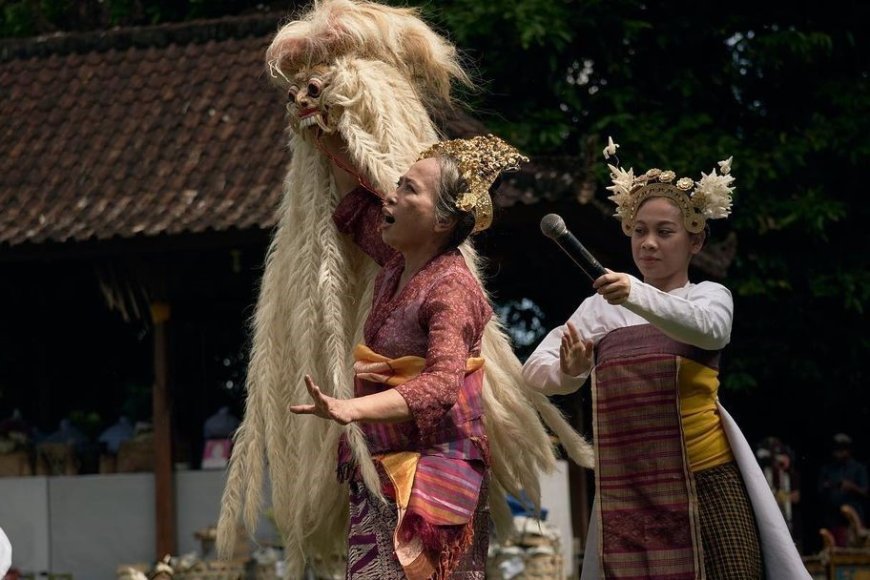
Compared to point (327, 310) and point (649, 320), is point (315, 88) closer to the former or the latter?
point (327, 310)

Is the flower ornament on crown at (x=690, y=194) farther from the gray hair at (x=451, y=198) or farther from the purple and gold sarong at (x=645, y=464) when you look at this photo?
the gray hair at (x=451, y=198)

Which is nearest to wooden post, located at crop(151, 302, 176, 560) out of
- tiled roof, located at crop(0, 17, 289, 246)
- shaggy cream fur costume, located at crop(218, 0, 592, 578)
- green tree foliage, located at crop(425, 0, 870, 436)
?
tiled roof, located at crop(0, 17, 289, 246)

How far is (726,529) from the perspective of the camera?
14.8 ft

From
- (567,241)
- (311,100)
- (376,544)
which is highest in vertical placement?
(311,100)

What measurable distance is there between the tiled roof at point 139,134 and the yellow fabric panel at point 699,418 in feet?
17.0

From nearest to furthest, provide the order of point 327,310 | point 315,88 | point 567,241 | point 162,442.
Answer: point 567,241
point 327,310
point 315,88
point 162,442

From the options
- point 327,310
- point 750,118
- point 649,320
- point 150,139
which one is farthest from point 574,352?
point 750,118

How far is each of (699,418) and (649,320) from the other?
37 centimetres

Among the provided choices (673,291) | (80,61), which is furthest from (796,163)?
(673,291)

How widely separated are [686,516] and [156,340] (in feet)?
21.4

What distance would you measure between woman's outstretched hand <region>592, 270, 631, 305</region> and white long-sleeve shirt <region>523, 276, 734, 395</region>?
0.07ft

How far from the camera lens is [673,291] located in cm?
464

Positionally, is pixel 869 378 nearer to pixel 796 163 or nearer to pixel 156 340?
pixel 796 163

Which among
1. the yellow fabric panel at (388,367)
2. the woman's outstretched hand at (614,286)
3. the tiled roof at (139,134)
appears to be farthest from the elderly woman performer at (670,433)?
the tiled roof at (139,134)
